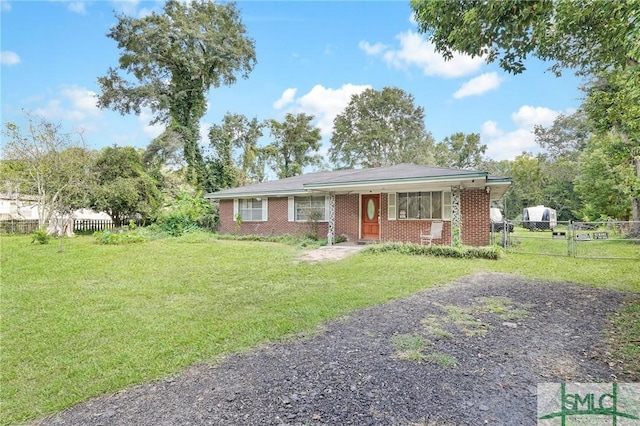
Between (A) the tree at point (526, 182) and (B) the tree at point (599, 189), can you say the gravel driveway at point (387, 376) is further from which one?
(A) the tree at point (526, 182)

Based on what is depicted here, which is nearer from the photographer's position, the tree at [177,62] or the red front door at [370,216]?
the red front door at [370,216]

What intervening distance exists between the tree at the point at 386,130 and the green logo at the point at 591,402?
32.0m

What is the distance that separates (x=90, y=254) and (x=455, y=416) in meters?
12.1

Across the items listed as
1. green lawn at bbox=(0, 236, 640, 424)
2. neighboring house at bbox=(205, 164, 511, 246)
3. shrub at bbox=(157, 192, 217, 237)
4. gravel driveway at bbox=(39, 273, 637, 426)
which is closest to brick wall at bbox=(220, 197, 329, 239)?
neighboring house at bbox=(205, 164, 511, 246)

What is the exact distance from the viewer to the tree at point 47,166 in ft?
55.9

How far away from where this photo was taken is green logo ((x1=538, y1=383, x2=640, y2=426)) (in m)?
2.38

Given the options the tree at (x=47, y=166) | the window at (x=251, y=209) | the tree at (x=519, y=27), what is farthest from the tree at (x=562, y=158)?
the tree at (x=47, y=166)

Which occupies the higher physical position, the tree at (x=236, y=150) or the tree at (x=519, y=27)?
the tree at (x=236, y=150)

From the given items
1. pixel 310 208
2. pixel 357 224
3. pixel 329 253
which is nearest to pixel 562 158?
pixel 357 224

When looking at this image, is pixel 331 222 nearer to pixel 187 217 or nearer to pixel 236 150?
pixel 187 217

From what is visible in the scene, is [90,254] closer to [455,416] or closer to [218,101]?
[455,416]

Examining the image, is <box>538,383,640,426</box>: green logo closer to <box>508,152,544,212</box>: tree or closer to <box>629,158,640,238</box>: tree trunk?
<box>629,158,640,238</box>: tree trunk

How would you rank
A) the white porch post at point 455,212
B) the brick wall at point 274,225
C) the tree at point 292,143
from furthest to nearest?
the tree at point 292,143, the brick wall at point 274,225, the white porch post at point 455,212

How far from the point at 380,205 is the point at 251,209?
7232mm
